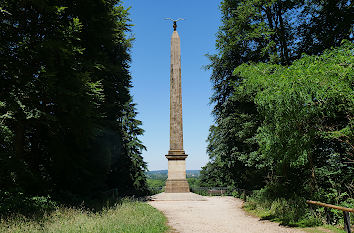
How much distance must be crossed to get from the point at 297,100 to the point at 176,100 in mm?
12504

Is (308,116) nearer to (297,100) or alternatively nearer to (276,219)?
(297,100)

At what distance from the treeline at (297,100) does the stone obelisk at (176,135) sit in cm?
315

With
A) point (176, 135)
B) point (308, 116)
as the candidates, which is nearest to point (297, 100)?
point (308, 116)

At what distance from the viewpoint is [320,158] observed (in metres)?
9.87

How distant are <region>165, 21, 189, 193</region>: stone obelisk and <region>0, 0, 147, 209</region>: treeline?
605 centimetres

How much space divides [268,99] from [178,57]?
13.9 meters

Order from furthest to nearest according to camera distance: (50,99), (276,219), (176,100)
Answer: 1. (176,100)
2. (50,99)
3. (276,219)

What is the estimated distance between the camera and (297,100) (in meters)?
7.84

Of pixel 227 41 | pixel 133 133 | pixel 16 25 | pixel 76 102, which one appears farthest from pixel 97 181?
pixel 227 41

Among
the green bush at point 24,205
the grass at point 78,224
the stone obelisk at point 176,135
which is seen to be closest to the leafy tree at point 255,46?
the stone obelisk at point 176,135

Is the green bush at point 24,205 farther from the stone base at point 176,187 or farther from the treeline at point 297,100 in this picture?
the stone base at point 176,187

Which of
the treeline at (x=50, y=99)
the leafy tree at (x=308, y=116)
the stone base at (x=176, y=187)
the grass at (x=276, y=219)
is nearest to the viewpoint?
the grass at (x=276, y=219)

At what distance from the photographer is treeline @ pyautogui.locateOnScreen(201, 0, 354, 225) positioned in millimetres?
7512

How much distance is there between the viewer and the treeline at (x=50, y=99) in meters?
8.62
